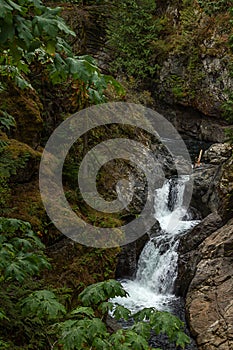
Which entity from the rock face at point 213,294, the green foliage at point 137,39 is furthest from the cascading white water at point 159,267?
the green foliage at point 137,39

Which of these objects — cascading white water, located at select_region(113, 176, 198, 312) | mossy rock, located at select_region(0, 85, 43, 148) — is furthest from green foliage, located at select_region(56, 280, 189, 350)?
cascading white water, located at select_region(113, 176, 198, 312)

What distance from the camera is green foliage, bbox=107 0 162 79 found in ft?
67.7

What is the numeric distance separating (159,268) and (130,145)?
12.5 ft

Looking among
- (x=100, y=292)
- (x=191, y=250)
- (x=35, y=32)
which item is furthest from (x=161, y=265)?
(x=35, y=32)

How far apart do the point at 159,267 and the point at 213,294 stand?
2.85 meters

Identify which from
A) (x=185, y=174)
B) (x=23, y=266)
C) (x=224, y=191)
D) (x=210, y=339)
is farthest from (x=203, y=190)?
(x=23, y=266)

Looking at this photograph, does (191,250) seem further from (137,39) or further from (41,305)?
(137,39)

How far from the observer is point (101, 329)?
206 centimetres

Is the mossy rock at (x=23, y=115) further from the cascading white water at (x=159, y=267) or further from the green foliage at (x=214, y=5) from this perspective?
the green foliage at (x=214, y=5)

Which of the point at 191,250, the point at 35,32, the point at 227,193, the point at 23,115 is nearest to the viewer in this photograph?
the point at 35,32

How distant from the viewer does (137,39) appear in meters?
21.5

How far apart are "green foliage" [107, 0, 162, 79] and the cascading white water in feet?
35.5

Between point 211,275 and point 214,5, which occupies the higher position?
point 214,5

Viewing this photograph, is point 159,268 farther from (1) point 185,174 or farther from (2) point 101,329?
(2) point 101,329
